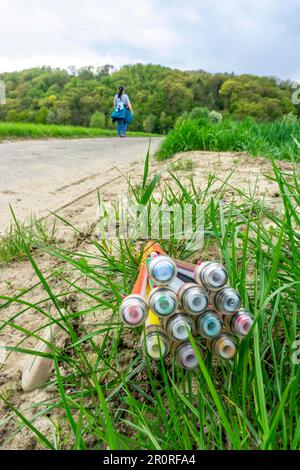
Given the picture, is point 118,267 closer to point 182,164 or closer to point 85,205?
point 85,205

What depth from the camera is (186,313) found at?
0.70 metres

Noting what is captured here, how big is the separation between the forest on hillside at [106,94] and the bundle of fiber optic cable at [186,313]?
2189 cm

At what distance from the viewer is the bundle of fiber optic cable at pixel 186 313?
67 centimetres

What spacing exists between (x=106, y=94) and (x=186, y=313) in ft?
127

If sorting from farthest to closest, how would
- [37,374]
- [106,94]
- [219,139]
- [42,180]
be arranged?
[106,94]
[219,139]
[42,180]
[37,374]

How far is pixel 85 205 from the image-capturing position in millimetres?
2768

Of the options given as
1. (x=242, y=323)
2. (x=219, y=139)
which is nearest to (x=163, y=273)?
(x=242, y=323)

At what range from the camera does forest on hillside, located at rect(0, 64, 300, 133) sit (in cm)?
2889

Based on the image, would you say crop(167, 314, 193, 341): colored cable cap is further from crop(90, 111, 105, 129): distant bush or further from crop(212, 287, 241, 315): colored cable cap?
crop(90, 111, 105, 129): distant bush

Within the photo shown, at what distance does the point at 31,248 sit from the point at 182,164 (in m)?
1.86

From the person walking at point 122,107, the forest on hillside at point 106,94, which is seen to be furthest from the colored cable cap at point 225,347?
the forest on hillside at point 106,94

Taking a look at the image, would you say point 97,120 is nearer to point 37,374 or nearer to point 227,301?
point 37,374

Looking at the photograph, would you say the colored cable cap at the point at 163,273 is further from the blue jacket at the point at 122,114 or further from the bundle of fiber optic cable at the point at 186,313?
the blue jacket at the point at 122,114

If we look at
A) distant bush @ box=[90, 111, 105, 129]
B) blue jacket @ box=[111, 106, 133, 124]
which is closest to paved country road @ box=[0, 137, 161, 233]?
blue jacket @ box=[111, 106, 133, 124]
